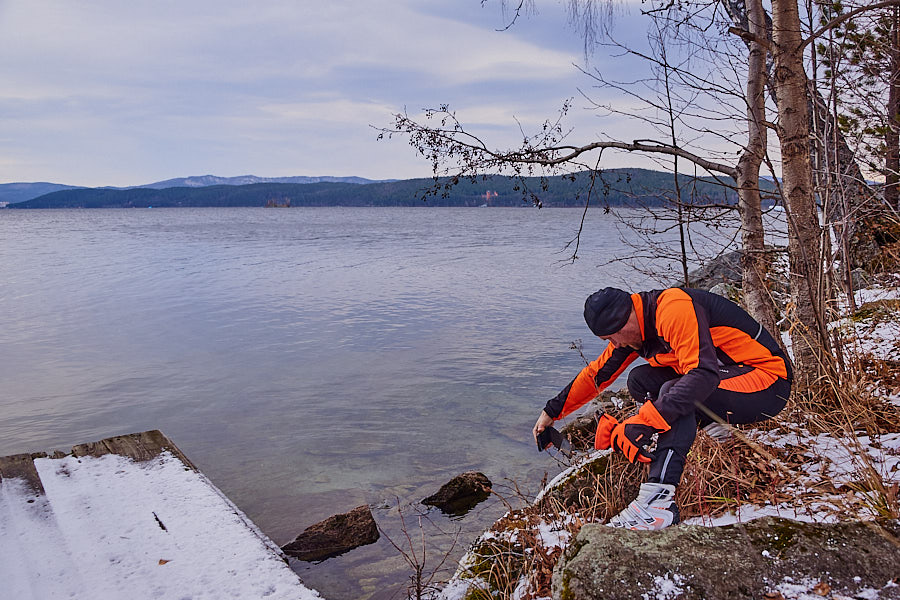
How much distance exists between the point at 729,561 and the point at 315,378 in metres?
9.71

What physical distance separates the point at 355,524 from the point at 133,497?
71.9 inches

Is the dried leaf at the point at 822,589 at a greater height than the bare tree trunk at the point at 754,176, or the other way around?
the bare tree trunk at the point at 754,176

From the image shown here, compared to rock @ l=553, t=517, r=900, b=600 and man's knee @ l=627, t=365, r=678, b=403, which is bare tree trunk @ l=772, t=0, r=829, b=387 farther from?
rock @ l=553, t=517, r=900, b=600

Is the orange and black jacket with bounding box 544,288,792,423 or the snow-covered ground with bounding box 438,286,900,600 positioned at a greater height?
the orange and black jacket with bounding box 544,288,792,423

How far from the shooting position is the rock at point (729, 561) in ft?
7.95

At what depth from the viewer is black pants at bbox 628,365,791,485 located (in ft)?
10.8

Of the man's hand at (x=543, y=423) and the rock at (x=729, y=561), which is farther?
the man's hand at (x=543, y=423)

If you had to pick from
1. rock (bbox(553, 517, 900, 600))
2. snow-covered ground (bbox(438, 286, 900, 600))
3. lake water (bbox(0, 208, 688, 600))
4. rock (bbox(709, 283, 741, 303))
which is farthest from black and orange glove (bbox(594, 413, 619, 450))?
rock (bbox(709, 283, 741, 303))

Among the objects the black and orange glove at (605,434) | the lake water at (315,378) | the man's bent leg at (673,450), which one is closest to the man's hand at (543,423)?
the black and orange glove at (605,434)

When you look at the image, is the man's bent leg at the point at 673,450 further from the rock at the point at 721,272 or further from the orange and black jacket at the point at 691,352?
the rock at the point at 721,272

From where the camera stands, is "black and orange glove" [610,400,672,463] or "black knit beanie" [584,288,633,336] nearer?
"black and orange glove" [610,400,672,463]

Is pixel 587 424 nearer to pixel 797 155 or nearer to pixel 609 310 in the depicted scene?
pixel 797 155

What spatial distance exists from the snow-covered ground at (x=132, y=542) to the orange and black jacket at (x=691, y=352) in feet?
6.88

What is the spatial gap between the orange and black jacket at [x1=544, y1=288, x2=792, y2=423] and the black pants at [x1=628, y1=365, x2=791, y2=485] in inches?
1.9
